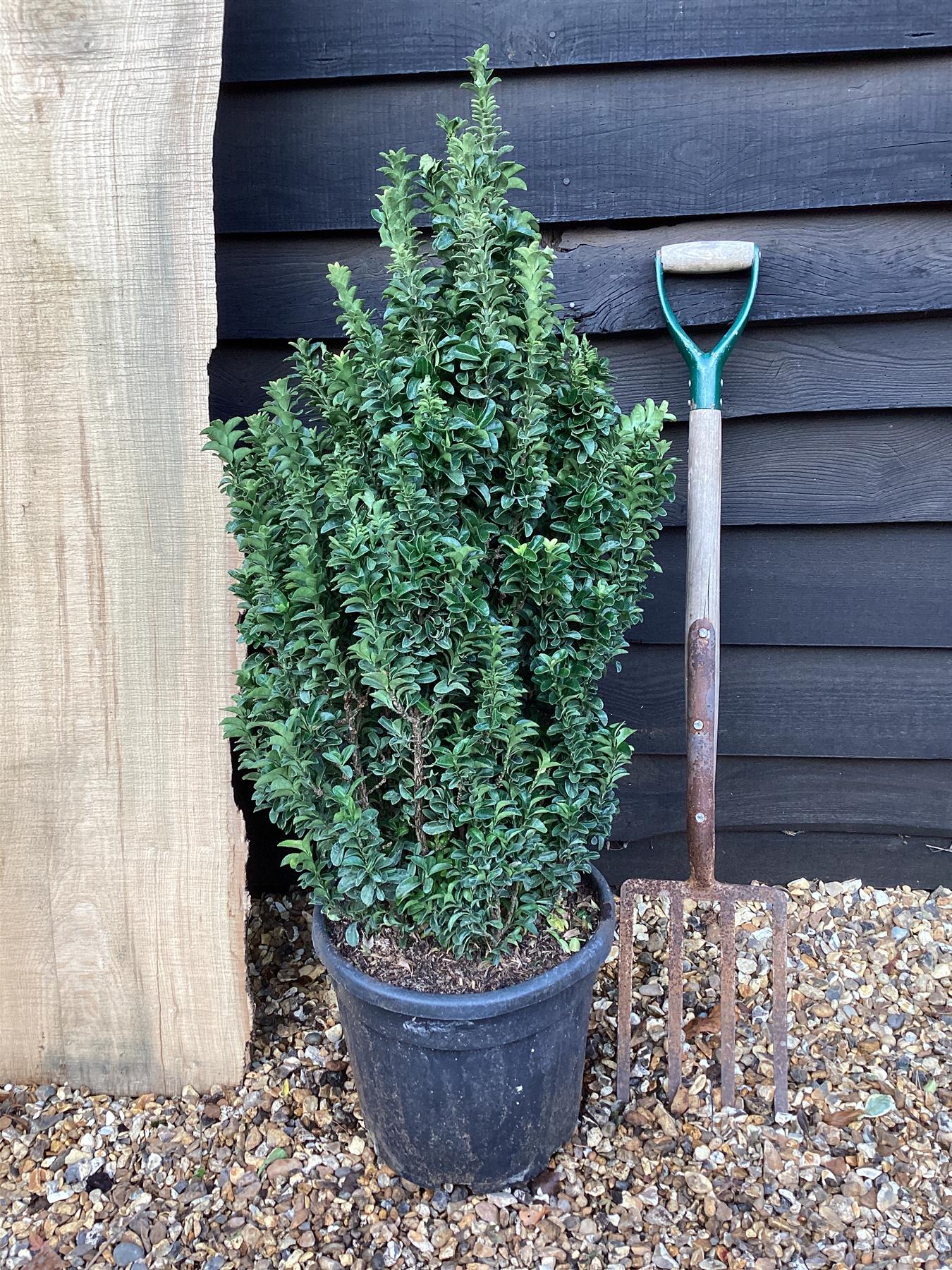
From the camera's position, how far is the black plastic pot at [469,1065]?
140cm

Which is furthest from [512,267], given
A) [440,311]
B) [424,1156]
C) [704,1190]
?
[704,1190]

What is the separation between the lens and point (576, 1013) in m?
1.53

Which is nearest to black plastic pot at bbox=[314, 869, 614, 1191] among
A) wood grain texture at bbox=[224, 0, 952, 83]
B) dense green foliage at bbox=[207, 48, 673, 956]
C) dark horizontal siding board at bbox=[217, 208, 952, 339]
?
dense green foliage at bbox=[207, 48, 673, 956]

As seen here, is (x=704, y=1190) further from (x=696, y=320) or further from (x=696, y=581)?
(x=696, y=320)

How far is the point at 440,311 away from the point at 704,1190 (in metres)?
1.52

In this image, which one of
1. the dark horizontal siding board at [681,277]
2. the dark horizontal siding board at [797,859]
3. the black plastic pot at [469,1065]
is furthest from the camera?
the dark horizontal siding board at [797,859]

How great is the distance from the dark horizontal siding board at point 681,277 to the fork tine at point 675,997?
3.88 feet

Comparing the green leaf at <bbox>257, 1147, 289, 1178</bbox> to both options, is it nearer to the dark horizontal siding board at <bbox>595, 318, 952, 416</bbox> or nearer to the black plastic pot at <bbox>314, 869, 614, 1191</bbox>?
the black plastic pot at <bbox>314, 869, 614, 1191</bbox>

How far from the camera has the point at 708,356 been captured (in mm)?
1687

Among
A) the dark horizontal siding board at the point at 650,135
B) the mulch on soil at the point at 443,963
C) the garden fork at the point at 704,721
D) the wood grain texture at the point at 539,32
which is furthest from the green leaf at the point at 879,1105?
the wood grain texture at the point at 539,32

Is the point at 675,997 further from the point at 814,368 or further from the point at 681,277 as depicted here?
the point at 681,277

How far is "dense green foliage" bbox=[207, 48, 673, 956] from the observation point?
128cm

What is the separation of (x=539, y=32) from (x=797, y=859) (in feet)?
6.16

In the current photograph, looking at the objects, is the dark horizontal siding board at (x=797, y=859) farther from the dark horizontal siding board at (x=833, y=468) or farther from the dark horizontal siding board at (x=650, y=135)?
the dark horizontal siding board at (x=650, y=135)
